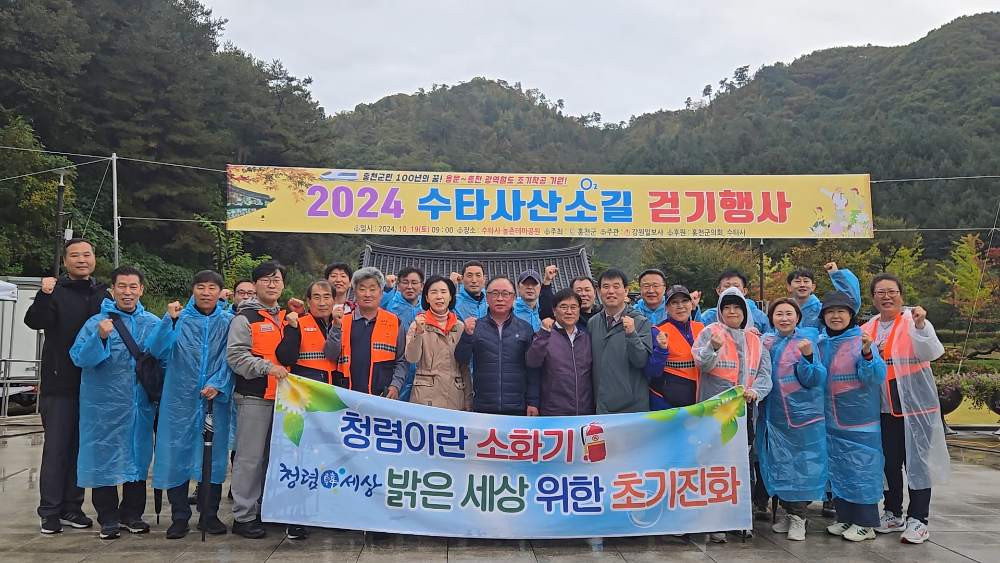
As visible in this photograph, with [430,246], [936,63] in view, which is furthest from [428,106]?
[936,63]

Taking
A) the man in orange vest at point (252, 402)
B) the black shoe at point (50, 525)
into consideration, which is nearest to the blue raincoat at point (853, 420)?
the man in orange vest at point (252, 402)

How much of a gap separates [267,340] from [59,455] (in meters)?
1.52

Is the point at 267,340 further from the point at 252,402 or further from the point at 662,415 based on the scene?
the point at 662,415

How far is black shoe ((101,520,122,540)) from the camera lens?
13.8 ft

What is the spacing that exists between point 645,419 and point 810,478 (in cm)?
109

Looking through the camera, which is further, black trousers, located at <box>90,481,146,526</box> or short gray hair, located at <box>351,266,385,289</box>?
short gray hair, located at <box>351,266,385,289</box>

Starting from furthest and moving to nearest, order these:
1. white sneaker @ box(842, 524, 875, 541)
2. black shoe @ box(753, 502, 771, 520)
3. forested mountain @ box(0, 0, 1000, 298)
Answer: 1. forested mountain @ box(0, 0, 1000, 298)
2. black shoe @ box(753, 502, 771, 520)
3. white sneaker @ box(842, 524, 875, 541)

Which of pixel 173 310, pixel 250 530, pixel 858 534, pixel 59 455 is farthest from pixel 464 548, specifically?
pixel 59 455

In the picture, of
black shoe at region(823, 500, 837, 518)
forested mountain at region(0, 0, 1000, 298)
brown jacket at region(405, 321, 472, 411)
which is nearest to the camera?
brown jacket at region(405, 321, 472, 411)

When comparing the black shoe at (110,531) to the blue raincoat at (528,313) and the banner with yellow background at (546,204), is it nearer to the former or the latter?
Answer: the blue raincoat at (528,313)

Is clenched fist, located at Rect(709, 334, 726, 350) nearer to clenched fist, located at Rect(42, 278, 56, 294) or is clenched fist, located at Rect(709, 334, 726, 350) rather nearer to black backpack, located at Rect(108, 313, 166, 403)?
black backpack, located at Rect(108, 313, 166, 403)

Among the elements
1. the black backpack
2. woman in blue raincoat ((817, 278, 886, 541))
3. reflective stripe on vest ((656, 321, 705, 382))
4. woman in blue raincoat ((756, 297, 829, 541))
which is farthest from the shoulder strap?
woman in blue raincoat ((817, 278, 886, 541))

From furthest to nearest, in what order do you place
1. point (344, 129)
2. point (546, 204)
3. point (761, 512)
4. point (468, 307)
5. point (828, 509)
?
point (344, 129) < point (546, 204) < point (468, 307) < point (828, 509) < point (761, 512)

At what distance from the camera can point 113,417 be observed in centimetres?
434
